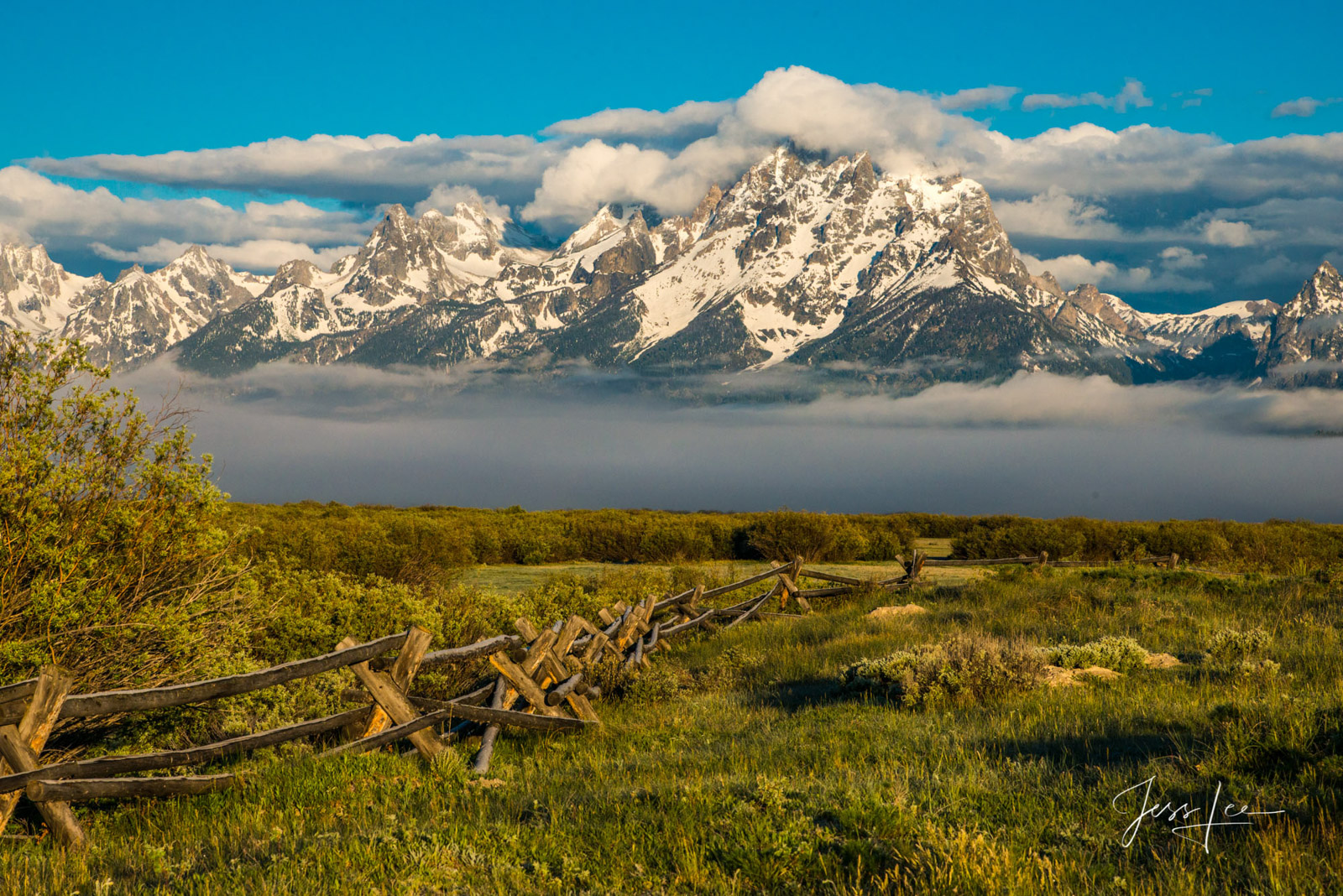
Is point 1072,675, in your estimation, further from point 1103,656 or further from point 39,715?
point 39,715

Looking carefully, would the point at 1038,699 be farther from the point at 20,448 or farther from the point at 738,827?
the point at 20,448

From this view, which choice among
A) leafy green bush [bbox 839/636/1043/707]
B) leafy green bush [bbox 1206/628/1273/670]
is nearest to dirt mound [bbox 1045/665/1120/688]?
leafy green bush [bbox 839/636/1043/707]

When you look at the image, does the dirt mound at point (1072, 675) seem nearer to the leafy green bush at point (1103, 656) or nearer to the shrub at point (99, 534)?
the leafy green bush at point (1103, 656)

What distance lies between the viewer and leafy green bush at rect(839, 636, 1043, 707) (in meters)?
8.88

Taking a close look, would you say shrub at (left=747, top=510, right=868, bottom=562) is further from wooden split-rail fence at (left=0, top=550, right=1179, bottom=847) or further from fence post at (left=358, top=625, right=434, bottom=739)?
fence post at (left=358, top=625, right=434, bottom=739)

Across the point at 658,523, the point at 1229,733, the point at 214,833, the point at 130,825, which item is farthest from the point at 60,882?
the point at 658,523

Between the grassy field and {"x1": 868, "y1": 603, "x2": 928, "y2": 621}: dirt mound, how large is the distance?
7.10 metres

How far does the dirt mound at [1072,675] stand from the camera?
9281 mm

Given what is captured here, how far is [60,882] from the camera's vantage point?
490 cm

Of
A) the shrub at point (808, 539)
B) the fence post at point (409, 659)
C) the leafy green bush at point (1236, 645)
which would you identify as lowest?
the shrub at point (808, 539)

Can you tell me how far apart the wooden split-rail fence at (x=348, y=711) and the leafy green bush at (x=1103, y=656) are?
5641 mm

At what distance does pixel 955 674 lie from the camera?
29.7ft

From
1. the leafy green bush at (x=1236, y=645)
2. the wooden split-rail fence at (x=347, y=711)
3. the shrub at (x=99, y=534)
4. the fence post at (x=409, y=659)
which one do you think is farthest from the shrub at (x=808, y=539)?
the fence post at (x=409, y=659)

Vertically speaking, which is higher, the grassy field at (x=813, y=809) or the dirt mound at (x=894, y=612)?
the grassy field at (x=813, y=809)
